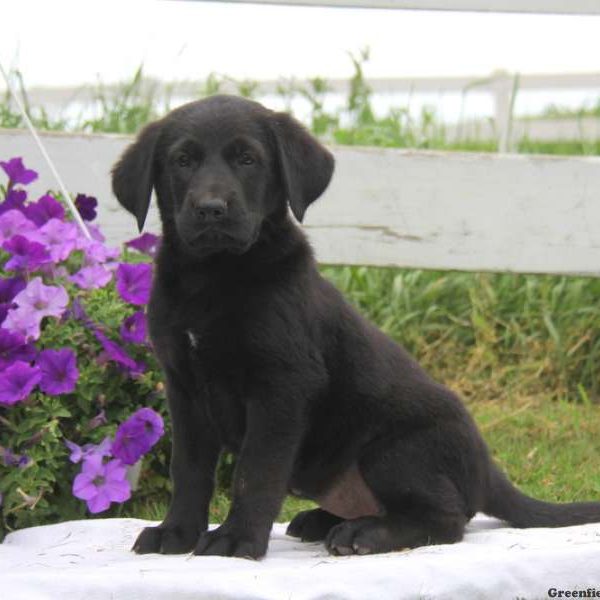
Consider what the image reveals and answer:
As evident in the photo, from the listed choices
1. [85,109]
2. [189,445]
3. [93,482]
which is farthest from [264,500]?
[85,109]

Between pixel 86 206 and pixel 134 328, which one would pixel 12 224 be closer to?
pixel 86 206

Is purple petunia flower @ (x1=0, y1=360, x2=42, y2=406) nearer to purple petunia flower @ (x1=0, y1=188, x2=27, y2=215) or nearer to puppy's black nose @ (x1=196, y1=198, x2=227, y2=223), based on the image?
purple petunia flower @ (x1=0, y1=188, x2=27, y2=215)

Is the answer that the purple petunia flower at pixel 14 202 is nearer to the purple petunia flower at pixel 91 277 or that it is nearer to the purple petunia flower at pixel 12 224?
the purple petunia flower at pixel 12 224

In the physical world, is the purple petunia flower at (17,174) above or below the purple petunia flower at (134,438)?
above

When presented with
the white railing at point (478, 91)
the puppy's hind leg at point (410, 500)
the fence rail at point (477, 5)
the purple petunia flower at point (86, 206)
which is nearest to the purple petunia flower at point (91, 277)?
the purple petunia flower at point (86, 206)

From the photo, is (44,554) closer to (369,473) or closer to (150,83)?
(369,473)

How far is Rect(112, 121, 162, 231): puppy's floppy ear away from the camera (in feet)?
10.5

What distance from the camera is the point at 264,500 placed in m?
2.96

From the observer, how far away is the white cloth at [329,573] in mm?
2645

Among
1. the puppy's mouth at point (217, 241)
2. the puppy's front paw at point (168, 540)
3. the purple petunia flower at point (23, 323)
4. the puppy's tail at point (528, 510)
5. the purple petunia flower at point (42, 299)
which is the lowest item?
the puppy's front paw at point (168, 540)

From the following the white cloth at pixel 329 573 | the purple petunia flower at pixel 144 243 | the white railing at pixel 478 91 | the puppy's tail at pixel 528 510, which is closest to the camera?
the white cloth at pixel 329 573

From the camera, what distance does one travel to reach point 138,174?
10.6 ft

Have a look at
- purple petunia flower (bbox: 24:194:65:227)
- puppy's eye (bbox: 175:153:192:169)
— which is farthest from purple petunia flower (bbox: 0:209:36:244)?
puppy's eye (bbox: 175:153:192:169)

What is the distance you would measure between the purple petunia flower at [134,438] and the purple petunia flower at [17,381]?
29 cm
